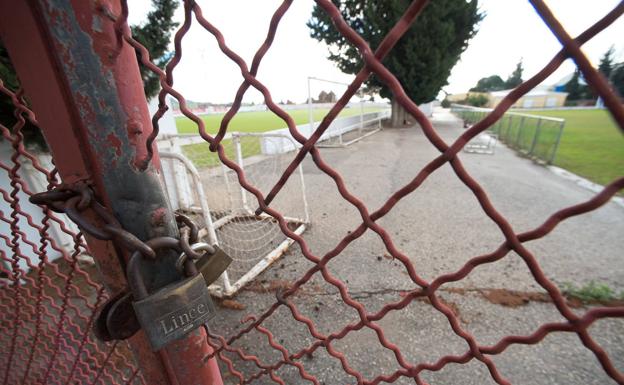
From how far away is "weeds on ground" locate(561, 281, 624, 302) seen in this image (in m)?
2.25

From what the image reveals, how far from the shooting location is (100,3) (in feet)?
1.52

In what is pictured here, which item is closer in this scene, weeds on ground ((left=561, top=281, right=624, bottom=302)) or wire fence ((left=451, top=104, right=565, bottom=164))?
weeds on ground ((left=561, top=281, right=624, bottom=302))

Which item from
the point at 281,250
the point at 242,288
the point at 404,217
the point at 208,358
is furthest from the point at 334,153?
the point at 208,358

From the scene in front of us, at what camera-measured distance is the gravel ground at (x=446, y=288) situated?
5.82 feet

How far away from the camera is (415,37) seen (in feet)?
39.6

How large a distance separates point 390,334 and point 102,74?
2.28 meters

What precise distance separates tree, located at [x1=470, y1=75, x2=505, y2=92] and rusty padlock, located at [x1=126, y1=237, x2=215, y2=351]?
59.0m

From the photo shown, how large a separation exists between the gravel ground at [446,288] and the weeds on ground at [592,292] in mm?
100

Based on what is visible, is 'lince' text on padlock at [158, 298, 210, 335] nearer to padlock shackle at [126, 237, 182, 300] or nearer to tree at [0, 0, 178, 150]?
padlock shackle at [126, 237, 182, 300]

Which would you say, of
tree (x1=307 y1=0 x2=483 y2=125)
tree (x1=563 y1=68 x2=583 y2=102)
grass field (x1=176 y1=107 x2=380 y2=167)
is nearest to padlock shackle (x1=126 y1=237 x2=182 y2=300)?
grass field (x1=176 y1=107 x2=380 y2=167)

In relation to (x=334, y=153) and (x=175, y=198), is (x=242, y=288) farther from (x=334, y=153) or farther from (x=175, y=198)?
(x=334, y=153)

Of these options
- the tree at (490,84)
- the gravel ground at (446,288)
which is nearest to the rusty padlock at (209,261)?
the gravel ground at (446,288)

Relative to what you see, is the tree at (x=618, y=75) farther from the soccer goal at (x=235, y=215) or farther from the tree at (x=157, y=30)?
the tree at (x=157, y=30)

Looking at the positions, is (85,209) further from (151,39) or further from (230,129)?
(230,129)
